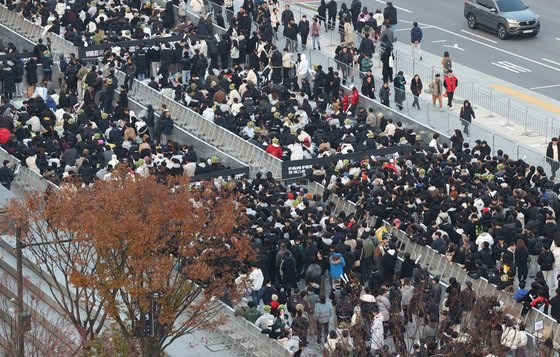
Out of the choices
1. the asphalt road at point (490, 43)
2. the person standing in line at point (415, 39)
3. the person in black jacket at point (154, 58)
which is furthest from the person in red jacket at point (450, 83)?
the person in black jacket at point (154, 58)

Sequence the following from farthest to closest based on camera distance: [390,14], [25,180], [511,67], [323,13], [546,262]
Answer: [323,13], [390,14], [511,67], [25,180], [546,262]

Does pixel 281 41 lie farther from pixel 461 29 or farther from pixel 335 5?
pixel 461 29

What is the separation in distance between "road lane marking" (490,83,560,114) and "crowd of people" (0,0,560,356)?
2.95 m

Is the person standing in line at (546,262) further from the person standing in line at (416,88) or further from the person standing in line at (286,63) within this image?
the person standing in line at (286,63)

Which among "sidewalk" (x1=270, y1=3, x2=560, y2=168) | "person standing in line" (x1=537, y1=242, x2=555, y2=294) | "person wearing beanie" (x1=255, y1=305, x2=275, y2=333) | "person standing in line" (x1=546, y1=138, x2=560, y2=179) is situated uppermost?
"person standing in line" (x1=537, y1=242, x2=555, y2=294)

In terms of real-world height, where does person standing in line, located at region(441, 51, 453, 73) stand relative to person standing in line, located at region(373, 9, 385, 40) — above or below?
above

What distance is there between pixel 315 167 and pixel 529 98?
12.8 meters

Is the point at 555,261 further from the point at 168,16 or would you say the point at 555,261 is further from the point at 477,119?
the point at 168,16

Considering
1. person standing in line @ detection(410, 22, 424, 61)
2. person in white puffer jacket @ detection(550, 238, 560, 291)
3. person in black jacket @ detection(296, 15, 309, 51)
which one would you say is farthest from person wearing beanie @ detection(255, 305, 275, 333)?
person standing in line @ detection(410, 22, 424, 61)

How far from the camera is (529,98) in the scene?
59750 mm

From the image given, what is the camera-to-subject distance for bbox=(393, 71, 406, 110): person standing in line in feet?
187

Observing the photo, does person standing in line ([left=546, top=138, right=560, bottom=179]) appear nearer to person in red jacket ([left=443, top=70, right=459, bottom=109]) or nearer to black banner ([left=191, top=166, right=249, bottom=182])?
person in red jacket ([left=443, top=70, right=459, bottom=109])

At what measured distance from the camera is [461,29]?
67812mm

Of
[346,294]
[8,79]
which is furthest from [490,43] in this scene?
[346,294]
